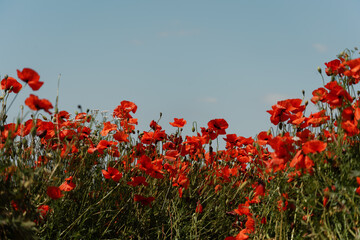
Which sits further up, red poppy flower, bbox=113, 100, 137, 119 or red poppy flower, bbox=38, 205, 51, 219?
red poppy flower, bbox=113, 100, 137, 119

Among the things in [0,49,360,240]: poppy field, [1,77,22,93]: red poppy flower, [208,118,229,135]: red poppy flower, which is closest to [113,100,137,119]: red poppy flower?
[0,49,360,240]: poppy field

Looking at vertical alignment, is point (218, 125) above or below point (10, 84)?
below

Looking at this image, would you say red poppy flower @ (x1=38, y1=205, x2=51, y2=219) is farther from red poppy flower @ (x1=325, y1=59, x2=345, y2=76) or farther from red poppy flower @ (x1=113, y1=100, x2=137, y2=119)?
red poppy flower @ (x1=325, y1=59, x2=345, y2=76)

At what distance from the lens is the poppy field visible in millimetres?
2273

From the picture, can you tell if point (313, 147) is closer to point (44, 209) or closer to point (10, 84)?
point (44, 209)

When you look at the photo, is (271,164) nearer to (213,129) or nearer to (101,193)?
(213,129)

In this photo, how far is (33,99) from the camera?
2178 mm

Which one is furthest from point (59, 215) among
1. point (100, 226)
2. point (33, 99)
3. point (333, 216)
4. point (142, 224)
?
point (333, 216)

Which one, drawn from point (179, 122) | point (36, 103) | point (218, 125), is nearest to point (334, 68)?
point (218, 125)

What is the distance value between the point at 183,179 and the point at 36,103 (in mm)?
1458

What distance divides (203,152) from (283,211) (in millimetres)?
1308

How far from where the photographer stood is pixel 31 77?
2.26 meters

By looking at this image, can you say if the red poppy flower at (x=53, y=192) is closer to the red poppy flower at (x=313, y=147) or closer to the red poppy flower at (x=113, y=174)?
the red poppy flower at (x=113, y=174)

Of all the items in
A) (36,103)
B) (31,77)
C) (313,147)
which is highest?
(31,77)
